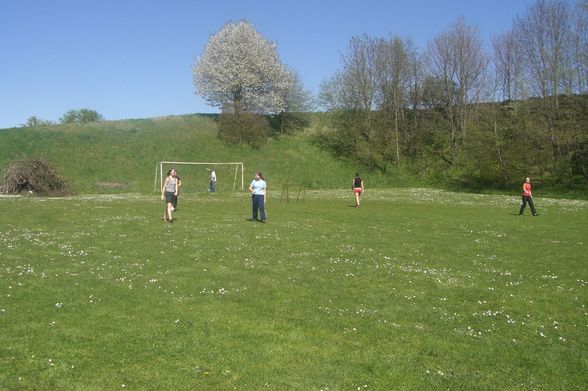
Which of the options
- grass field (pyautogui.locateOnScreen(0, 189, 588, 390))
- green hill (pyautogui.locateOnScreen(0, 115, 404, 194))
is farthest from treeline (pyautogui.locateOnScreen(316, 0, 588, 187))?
grass field (pyautogui.locateOnScreen(0, 189, 588, 390))

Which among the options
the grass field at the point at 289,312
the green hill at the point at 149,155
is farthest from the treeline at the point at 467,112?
the grass field at the point at 289,312

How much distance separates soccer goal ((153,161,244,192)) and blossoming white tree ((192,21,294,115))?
12.4m

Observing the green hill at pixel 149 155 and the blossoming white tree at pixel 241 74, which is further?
the blossoming white tree at pixel 241 74

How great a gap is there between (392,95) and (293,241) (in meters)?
54.3

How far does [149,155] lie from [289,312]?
54601 millimetres

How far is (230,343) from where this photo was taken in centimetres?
787

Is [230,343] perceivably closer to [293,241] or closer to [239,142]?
[293,241]

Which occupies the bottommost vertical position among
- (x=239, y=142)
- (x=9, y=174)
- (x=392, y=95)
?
(x=9, y=174)

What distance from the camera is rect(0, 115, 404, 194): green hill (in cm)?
5447

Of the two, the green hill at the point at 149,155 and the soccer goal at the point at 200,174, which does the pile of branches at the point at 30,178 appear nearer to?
the green hill at the point at 149,155

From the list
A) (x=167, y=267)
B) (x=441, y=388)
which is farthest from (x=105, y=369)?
(x=167, y=267)

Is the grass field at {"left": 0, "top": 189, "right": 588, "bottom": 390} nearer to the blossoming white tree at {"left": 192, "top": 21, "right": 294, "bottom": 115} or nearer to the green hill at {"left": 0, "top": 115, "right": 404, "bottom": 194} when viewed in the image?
the green hill at {"left": 0, "top": 115, "right": 404, "bottom": 194}

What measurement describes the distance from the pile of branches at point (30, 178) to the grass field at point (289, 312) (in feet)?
88.1

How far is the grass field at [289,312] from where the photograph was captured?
269 inches
